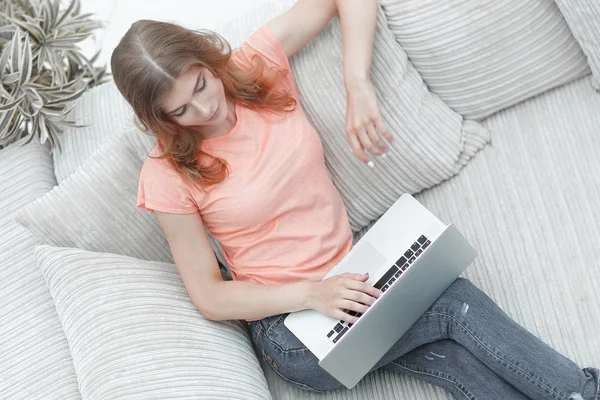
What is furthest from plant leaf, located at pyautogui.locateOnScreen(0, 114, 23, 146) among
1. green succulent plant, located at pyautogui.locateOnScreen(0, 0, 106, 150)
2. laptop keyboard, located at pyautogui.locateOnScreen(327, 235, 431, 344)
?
laptop keyboard, located at pyautogui.locateOnScreen(327, 235, 431, 344)

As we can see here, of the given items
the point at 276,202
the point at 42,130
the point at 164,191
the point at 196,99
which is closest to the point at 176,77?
the point at 196,99

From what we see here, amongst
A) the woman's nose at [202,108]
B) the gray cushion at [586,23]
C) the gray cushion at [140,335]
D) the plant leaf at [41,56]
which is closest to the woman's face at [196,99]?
the woman's nose at [202,108]

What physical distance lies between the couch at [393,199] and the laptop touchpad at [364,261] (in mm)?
212

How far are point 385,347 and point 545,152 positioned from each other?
66 cm

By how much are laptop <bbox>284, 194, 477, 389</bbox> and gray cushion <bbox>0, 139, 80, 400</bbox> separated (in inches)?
21.1

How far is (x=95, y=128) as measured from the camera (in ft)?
5.57

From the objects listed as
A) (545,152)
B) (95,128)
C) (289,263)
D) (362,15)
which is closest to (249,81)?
(362,15)

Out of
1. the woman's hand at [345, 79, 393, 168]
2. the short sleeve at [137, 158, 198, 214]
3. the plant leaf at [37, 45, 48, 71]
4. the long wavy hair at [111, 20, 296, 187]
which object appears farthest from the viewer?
the plant leaf at [37, 45, 48, 71]

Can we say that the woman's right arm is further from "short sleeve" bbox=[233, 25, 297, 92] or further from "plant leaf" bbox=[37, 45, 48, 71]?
"plant leaf" bbox=[37, 45, 48, 71]

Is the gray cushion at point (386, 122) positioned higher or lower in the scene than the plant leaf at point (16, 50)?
higher

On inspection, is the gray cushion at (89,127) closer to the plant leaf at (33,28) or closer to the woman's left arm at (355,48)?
the plant leaf at (33,28)

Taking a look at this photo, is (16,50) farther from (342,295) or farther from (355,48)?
(342,295)

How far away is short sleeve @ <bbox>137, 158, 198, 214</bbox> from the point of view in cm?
133

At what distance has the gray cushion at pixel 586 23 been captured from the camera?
4.75 feet
